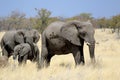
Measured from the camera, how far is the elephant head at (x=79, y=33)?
11.3 metres

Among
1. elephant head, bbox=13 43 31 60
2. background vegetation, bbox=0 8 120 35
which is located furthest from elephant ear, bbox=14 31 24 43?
background vegetation, bbox=0 8 120 35

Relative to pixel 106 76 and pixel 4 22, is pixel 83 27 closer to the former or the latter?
pixel 106 76

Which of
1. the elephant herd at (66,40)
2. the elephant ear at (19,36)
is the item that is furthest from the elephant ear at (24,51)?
the elephant ear at (19,36)

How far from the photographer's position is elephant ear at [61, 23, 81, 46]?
11672 millimetres

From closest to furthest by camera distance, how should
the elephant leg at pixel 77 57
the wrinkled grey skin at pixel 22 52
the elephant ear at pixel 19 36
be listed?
the elephant leg at pixel 77 57, the wrinkled grey skin at pixel 22 52, the elephant ear at pixel 19 36

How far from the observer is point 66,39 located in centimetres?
1193

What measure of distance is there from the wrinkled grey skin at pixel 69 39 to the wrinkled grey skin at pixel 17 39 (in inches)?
158

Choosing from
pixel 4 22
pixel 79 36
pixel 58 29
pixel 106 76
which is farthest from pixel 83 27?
pixel 4 22

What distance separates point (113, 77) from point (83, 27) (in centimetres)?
405

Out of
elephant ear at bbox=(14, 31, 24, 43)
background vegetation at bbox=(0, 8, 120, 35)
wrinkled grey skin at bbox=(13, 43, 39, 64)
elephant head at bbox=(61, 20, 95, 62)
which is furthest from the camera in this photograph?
background vegetation at bbox=(0, 8, 120, 35)

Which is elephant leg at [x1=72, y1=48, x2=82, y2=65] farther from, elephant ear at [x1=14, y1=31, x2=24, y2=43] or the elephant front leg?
elephant ear at [x1=14, y1=31, x2=24, y2=43]

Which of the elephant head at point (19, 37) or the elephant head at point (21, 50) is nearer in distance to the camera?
the elephant head at point (21, 50)

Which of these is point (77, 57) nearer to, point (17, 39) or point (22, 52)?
point (22, 52)

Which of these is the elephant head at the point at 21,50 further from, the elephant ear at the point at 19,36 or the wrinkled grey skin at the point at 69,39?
the elephant ear at the point at 19,36
